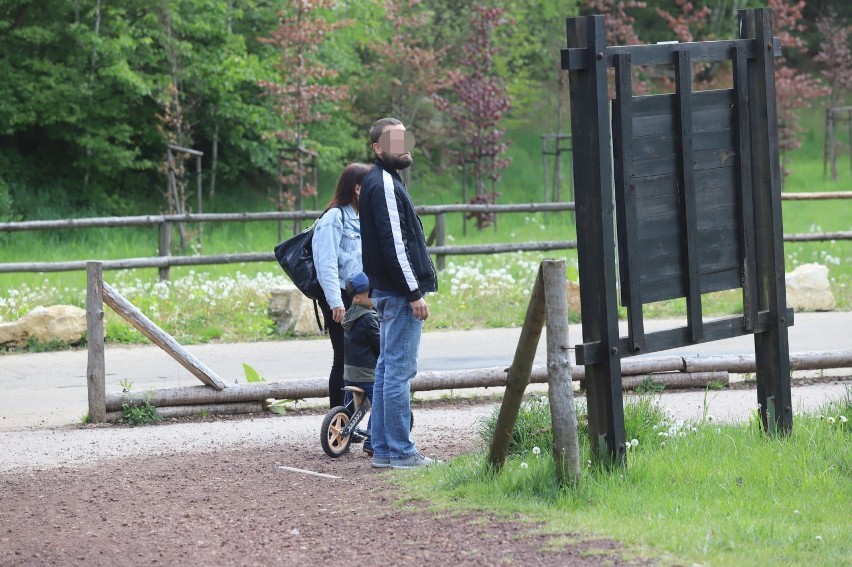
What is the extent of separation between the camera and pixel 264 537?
212 inches

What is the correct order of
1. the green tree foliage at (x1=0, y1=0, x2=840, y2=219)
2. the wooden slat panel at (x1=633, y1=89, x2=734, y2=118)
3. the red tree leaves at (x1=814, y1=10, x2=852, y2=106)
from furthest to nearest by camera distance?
1. the red tree leaves at (x1=814, y1=10, x2=852, y2=106)
2. the green tree foliage at (x1=0, y1=0, x2=840, y2=219)
3. the wooden slat panel at (x1=633, y1=89, x2=734, y2=118)

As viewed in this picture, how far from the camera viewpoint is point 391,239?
6297mm

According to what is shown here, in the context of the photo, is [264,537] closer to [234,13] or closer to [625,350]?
[625,350]

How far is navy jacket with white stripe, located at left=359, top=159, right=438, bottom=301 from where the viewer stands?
631 centimetres

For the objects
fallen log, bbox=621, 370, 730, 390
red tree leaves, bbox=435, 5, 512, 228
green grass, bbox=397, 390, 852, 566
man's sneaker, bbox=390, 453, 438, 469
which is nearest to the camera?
green grass, bbox=397, 390, 852, 566

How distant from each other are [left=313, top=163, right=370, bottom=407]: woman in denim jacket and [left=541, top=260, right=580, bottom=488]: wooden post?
1.82 meters

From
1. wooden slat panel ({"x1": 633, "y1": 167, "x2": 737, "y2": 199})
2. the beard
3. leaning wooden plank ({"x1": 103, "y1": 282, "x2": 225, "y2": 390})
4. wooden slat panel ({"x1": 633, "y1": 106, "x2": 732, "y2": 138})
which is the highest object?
wooden slat panel ({"x1": 633, "y1": 106, "x2": 732, "y2": 138})

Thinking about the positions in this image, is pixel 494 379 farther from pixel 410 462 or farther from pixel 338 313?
pixel 410 462

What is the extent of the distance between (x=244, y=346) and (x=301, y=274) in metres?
4.59

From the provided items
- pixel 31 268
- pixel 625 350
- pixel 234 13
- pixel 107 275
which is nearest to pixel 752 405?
pixel 625 350

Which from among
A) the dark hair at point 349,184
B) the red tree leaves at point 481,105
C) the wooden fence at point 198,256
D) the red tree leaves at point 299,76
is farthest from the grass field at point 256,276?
the dark hair at point 349,184

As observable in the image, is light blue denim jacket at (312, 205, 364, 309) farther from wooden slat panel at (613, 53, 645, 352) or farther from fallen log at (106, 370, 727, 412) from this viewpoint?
wooden slat panel at (613, 53, 645, 352)

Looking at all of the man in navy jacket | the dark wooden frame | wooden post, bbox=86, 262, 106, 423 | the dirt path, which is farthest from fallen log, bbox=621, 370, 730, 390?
wooden post, bbox=86, 262, 106, 423

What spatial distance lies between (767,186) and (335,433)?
2818 mm
